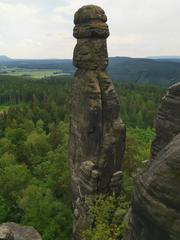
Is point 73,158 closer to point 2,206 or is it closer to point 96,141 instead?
point 96,141

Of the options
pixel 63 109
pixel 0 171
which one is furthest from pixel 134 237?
pixel 63 109

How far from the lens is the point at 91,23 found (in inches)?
1286

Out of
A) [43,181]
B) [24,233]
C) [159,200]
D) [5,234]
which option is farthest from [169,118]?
[43,181]

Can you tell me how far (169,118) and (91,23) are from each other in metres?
11.4

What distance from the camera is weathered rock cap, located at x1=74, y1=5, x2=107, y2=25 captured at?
32.8 m

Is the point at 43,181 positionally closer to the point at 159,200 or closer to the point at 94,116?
the point at 94,116

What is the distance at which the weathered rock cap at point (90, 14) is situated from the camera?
32763 millimetres

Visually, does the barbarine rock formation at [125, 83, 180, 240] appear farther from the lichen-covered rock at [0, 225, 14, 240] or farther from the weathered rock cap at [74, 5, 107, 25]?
the weathered rock cap at [74, 5, 107, 25]

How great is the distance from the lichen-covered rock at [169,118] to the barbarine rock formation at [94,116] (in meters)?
6.62

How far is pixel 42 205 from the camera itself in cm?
4078

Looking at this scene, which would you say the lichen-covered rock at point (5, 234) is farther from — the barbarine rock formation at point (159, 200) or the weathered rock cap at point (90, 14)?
the barbarine rock formation at point (159, 200)

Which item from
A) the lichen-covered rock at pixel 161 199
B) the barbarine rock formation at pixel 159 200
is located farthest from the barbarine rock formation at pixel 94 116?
the lichen-covered rock at pixel 161 199

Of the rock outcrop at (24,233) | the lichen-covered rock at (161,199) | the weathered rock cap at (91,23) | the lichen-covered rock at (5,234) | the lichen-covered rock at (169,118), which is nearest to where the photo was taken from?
the lichen-covered rock at (161,199)

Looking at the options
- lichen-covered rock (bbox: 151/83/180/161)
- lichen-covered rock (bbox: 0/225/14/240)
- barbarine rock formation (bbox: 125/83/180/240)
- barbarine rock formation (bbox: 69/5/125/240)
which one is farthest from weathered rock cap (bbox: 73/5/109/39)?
barbarine rock formation (bbox: 125/83/180/240)
